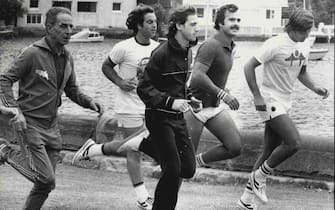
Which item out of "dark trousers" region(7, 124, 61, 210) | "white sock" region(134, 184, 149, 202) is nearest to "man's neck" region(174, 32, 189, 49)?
"dark trousers" region(7, 124, 61, 210)

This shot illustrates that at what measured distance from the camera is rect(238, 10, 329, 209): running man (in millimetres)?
7992

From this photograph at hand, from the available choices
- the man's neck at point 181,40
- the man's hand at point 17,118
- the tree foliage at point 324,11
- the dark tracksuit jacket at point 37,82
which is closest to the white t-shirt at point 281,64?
the man's neck at point 181,40

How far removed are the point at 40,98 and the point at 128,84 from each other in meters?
1.34

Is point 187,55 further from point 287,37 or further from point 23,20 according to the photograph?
point 23,20

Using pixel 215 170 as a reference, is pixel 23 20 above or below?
above

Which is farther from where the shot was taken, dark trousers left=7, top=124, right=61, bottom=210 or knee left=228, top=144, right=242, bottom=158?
knee left=228, top=144, right=242, bottom=158

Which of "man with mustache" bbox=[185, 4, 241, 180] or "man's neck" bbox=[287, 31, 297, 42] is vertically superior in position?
"man's neck" bbox=[287, 31, 297, 42]

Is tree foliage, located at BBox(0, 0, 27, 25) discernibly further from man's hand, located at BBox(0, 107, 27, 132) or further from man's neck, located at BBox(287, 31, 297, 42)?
man's hand, located at BBox(0, 107, 27, 132)

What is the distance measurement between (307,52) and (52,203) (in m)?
2.45

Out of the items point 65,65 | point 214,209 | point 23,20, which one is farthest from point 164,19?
point 65,65

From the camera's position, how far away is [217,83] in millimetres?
7777

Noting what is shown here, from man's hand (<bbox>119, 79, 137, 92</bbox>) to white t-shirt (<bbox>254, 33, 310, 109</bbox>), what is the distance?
107 centimetres

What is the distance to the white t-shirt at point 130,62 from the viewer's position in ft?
25.5

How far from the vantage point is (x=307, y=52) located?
822cm
